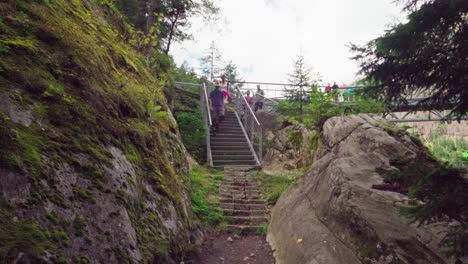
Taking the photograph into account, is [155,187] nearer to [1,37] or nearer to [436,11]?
[1,37]

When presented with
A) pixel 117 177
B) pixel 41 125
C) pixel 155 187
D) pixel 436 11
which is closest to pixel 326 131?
pixel 436 11

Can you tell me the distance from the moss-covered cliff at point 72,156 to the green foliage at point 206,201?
1.95 metres

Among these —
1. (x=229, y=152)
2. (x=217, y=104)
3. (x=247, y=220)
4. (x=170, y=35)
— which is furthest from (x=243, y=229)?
(x=170, y=35)

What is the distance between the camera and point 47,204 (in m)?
1.85

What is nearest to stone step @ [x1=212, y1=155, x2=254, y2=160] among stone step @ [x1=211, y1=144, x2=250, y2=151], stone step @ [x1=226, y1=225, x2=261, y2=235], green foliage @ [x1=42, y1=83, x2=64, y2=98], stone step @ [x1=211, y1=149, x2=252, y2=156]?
stone step @ [x1=211, y1=149, x2=252, y2=156]

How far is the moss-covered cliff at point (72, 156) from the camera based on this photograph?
1.75m

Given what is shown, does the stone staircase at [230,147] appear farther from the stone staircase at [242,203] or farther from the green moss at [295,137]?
the green moss at [295,137]

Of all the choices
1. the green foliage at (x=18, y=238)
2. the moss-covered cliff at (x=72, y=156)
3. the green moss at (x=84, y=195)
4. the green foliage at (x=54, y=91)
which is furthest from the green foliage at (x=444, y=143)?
the green foliage at (x=18, y=238)

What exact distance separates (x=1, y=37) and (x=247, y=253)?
4.59 m

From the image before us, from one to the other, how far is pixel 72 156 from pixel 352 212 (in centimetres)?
324

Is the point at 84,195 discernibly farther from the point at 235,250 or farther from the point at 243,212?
the point at 243,212

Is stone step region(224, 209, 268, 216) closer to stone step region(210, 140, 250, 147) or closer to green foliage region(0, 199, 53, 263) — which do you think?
stone step region(210, 140, 250, 147)

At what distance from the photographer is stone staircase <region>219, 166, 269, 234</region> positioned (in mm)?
6102

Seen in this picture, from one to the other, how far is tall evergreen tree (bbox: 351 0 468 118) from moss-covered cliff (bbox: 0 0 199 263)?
3160 millimetres
